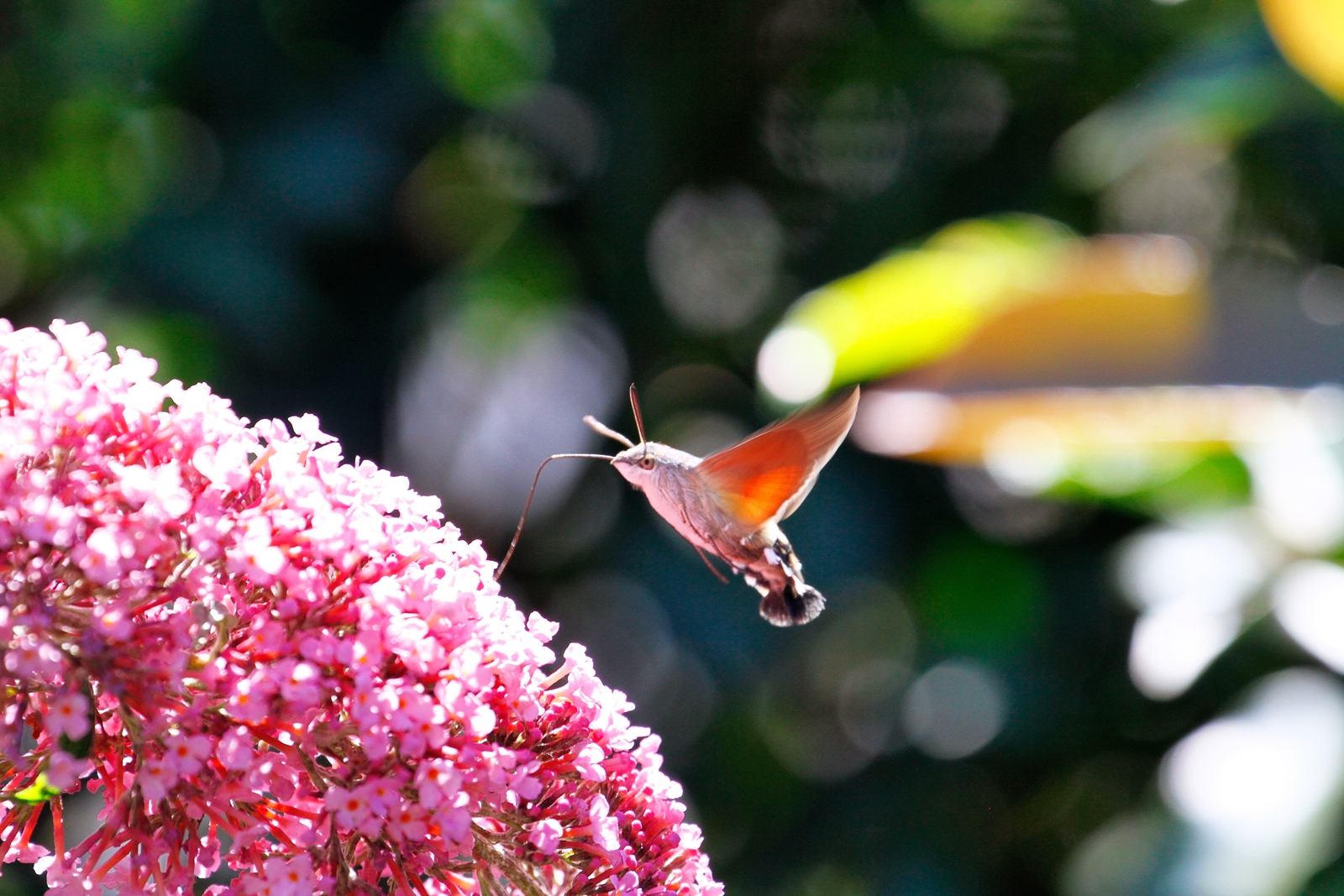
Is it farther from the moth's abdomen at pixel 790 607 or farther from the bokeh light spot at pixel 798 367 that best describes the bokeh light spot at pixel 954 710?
the moth's abdomen at pixel 790 607

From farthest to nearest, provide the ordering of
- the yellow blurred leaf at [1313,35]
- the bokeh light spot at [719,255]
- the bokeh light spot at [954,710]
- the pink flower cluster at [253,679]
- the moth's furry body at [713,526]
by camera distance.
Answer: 1. the bokeh light spot at [719,255]
2. the bokeh light spot at [954,710]
3. the yellow blurred leaf at [1313,35]
4. the moth's furry body at [713,526]
5. the pink flower cluster at [253,679]

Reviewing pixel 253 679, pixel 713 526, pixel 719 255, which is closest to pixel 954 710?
pixel 719 255

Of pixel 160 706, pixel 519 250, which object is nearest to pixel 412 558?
pixel 160 706

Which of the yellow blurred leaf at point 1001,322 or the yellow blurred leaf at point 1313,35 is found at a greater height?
the yellow blurred leaf at point 1313,35

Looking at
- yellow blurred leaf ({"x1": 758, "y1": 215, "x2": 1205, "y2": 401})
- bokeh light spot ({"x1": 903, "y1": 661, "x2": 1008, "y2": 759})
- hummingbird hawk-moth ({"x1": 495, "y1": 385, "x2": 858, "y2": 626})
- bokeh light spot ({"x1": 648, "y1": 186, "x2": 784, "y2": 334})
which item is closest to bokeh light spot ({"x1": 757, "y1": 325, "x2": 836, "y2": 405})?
yellow blurred leaf ({"x1": 758, "y1": 215, "x2": 1205, "y2": 401})

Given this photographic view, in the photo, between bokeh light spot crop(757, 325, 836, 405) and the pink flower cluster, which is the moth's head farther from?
bokeh light spot crop(757, 325, 836, 405)

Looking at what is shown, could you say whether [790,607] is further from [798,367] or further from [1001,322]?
[1001,322]

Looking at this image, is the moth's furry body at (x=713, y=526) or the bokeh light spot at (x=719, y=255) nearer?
the moth's furry body at (x=713, y=526)

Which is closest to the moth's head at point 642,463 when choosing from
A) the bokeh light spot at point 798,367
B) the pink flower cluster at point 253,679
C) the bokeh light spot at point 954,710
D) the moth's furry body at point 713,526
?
the moth's furry body at point 713,526

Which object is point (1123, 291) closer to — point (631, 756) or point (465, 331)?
point (465, 331)
